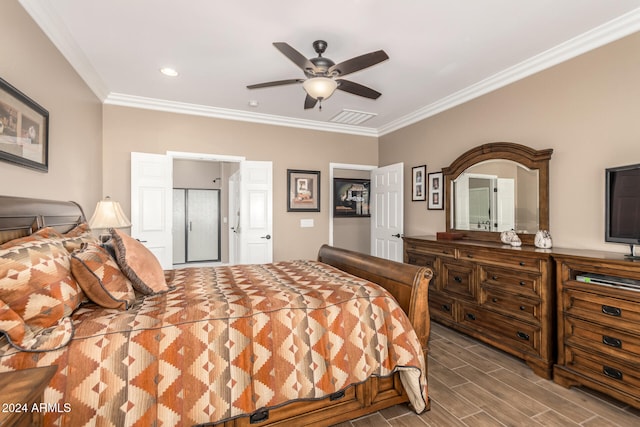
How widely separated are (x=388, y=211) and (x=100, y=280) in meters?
3.93

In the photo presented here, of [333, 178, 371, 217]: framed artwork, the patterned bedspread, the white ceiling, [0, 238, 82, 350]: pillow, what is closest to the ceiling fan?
the white ceiling

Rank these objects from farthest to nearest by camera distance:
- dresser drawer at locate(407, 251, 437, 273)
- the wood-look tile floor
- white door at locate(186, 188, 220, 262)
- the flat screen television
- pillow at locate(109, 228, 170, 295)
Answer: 1. white door at locate(186, 188, 220, 262)
2. dresser drawer at locate(407, 251, 437, 273)
3. the flat screen television
4. the wood-look tile floor
5. pillow at locate(109, 228, 170, 295)

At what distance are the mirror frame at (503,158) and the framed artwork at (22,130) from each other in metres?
4.04

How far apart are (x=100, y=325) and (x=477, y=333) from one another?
120 inches

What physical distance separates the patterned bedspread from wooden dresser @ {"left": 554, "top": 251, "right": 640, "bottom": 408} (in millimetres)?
1261

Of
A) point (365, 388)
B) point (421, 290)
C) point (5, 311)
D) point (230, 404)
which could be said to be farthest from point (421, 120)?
point (5, 311)

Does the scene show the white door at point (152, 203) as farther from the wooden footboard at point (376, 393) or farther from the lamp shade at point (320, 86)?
the wooden footboard at point (376, 393)

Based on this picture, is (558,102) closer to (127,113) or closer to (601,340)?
(601,340)

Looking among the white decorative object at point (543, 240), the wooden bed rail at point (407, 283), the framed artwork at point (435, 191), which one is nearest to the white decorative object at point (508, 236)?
the white decorative object at point (543, 240)

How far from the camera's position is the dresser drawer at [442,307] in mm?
3271

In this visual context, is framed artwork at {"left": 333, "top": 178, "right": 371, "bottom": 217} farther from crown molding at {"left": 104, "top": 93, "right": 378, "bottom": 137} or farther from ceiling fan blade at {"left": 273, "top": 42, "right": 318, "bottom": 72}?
ceiling fan blade at {"left": 273, "top": 42, "right": 318, "bottom": 72}

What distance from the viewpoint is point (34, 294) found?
1303 millimetres

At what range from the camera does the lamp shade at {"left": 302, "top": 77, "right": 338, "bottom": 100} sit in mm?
2400

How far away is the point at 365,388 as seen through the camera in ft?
6.19
